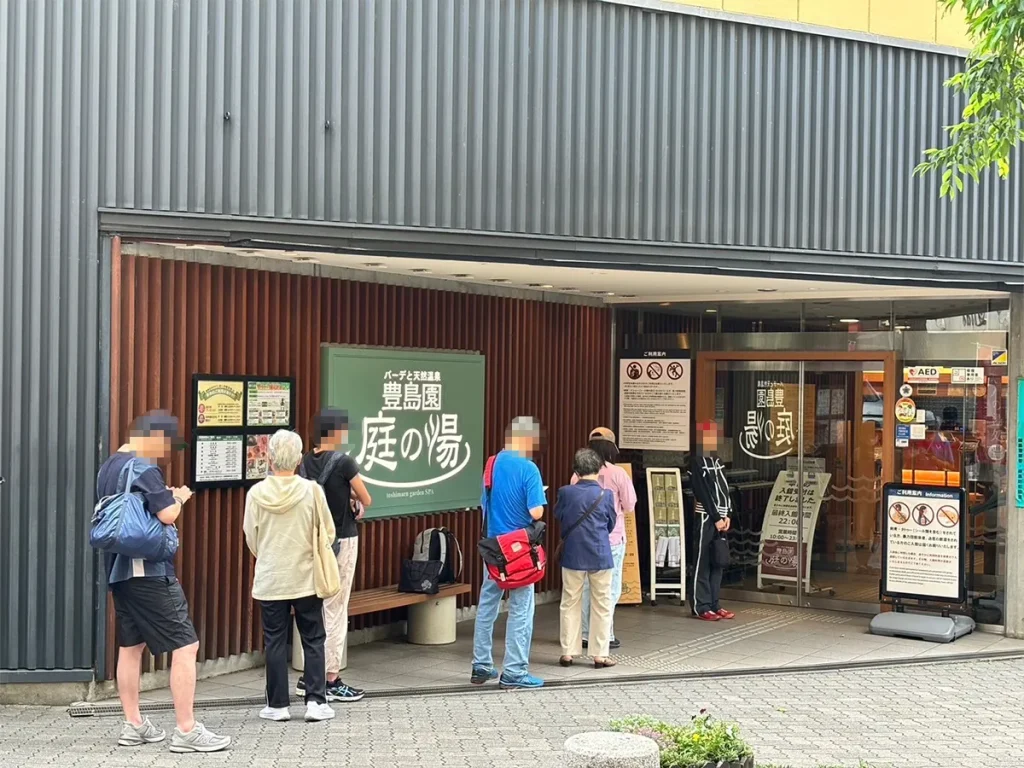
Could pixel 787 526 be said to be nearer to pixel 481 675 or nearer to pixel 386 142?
pixel 481 675

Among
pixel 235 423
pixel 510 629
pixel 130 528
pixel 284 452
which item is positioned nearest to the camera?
pixel 130 528

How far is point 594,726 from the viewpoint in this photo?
733 cm

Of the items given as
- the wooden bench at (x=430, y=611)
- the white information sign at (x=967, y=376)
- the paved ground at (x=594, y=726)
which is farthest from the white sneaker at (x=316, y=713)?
the white information sign at (x=967, y=376)

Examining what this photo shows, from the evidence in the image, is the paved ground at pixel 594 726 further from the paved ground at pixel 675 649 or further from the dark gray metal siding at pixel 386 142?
the dark gray metal siding at pixel 386 142

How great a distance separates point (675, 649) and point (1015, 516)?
3.17m

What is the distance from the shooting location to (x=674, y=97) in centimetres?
917

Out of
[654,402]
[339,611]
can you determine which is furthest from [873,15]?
[339,611]

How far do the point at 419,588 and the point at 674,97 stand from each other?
428 cm

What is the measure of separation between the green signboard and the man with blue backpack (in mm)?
2667

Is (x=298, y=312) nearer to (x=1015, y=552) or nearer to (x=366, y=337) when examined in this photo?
(x=366, y=337)

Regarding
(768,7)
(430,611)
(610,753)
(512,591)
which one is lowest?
(430,611)

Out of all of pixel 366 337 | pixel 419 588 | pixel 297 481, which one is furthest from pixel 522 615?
pixel 366 337

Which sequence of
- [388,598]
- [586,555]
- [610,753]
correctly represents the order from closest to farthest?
1. [610,753]
2. [586,555]
3. [388,598]

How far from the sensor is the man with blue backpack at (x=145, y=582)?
6.55 m
